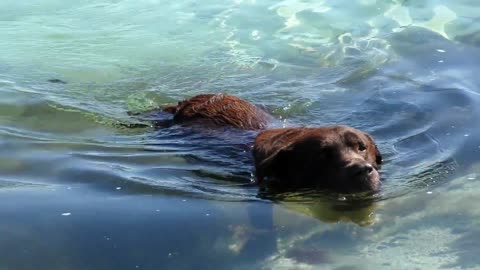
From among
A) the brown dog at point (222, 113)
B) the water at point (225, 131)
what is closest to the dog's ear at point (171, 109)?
the brown dog at point (222, 113)

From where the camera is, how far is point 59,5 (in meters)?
13.1

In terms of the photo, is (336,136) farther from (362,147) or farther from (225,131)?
(225,131)

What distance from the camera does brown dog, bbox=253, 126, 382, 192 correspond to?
5.78 metres

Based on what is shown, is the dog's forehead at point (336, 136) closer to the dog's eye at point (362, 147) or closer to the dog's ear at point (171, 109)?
the dog's eye at point (362, 147)

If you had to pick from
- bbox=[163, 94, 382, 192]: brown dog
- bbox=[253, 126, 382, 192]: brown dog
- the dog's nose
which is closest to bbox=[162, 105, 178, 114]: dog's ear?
bbox=[163, 94, 382, 192]: brown dog

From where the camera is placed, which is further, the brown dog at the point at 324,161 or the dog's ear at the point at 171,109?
the dog's ear at the point at 171,109

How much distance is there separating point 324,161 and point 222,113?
1656 millimetres

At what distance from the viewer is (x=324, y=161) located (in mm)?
5980

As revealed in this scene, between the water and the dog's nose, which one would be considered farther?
the dog's nose

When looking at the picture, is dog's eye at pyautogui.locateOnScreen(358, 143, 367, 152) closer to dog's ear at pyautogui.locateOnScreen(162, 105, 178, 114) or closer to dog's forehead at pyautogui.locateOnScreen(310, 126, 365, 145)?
dog's forehead at pyautogui.locateOnScreen(310, 126, 365, 145)

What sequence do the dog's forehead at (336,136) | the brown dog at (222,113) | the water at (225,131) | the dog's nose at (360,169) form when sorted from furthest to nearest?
1. the brown dog at (222,113)
2. the dog's forehead at (336,136)
3. the dog's nose at (360,169)
4. the water at (225,131)

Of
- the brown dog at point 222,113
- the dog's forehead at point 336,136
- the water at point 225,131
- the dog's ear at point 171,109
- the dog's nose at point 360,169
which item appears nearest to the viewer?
the water at point 225,131

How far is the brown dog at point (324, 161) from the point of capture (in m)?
5.78

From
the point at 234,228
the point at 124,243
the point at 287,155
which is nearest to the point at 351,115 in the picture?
the point at 287,155
